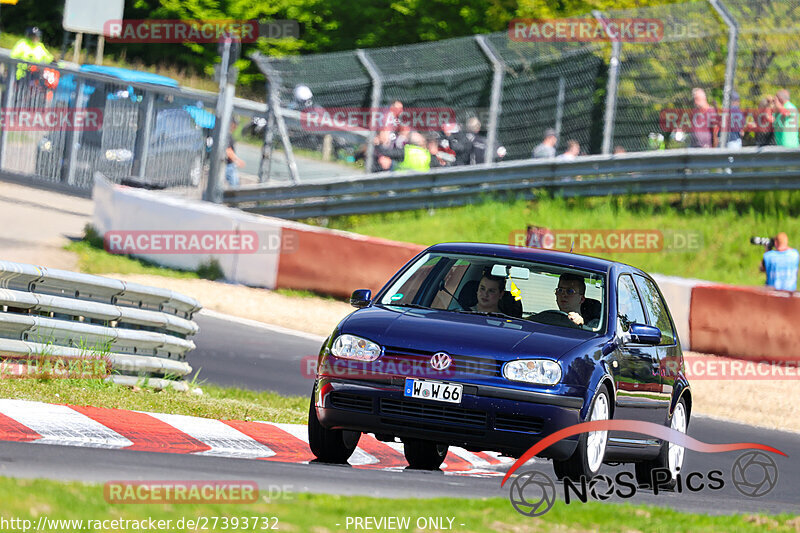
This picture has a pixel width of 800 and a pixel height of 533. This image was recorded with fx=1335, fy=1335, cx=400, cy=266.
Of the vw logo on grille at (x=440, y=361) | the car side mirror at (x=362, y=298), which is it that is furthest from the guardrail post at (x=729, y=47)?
the vw logo on grille at (x=440, y=361)

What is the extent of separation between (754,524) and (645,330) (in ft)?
5.96

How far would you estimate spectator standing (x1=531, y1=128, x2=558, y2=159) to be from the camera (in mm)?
21953

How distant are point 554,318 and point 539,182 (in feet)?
46.8

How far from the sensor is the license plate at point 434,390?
289 inches

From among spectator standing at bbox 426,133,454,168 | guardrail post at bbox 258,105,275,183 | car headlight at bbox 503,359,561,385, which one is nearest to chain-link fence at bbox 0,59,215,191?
guardrail post at bbox 258,105,275,183

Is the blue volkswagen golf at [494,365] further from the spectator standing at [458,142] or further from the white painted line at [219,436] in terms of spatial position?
the spectator standing at [458,142]

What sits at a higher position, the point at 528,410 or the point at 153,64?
the point at 153,64

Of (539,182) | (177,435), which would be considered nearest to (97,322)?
(177,435)

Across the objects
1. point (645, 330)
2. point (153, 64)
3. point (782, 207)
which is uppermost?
point (153, 64)

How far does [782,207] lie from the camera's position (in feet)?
69.3

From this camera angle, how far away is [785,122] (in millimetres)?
19594

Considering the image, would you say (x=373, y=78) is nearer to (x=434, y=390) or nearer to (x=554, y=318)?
(x=554, y=318)

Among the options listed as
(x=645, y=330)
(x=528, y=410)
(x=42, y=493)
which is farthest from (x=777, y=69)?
(x=42, y=493)

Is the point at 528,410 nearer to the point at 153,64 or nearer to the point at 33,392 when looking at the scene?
the point at 33,392
